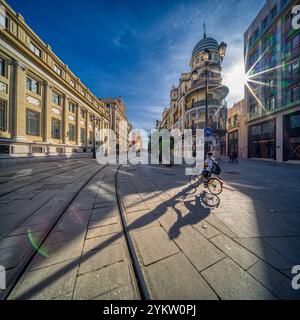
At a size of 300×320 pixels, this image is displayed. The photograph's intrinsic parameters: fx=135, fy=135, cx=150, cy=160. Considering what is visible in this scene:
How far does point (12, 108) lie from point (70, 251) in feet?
66.2

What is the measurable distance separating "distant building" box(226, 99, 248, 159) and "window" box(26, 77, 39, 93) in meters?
36.0

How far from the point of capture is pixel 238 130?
29.8 m

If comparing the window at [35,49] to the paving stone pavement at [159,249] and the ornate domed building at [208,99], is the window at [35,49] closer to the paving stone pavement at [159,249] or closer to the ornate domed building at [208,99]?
the ornate domed building at [208,99]

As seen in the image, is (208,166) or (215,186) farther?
(208,166)

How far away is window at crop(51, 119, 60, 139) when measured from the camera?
21391 mm

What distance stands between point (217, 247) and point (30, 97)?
79.6 ft

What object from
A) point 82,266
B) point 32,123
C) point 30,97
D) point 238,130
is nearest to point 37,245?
point 82,266

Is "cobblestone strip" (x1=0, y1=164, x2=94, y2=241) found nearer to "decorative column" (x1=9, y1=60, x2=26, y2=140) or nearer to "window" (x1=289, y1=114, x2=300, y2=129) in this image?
"decorative column" (x1=9, y1=60, x2=26, y2=140)

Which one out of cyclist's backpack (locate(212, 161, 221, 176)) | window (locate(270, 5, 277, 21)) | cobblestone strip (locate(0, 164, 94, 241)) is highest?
window (locate(270, 5, 277, 21))

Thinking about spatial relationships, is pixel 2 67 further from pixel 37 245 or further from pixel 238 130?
pixel 238 130

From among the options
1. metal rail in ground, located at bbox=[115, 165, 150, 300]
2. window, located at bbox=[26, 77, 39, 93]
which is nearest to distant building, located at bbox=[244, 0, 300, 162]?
metal rail in ground, located at bbox=[115, 165, 150, 300]

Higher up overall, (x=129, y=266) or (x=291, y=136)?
(x=291, y=136)
